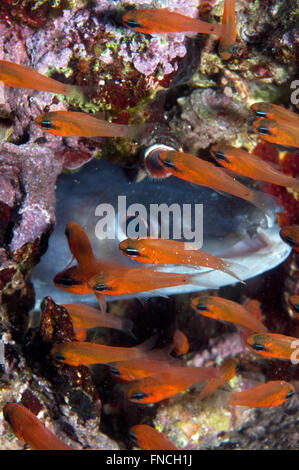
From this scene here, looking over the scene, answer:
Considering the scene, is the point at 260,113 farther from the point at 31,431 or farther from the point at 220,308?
the point at 31,431

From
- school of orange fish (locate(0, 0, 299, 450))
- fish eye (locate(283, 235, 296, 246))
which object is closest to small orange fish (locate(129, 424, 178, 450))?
school of orange fish (locate(0, 0, 299, 450))

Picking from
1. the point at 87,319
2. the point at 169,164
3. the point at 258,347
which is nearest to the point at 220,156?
the point at 169,164

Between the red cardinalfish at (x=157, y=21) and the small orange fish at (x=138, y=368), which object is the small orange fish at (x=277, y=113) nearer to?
the red cardinalfish at (x=157, y=21)

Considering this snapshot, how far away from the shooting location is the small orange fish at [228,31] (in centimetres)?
269

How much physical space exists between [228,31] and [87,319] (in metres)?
2.60

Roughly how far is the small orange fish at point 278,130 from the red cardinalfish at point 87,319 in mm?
1980

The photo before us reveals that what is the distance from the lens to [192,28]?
101 inches

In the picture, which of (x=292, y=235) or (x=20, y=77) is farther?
(x=292, y=235)

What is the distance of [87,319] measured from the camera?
3082 millimetres

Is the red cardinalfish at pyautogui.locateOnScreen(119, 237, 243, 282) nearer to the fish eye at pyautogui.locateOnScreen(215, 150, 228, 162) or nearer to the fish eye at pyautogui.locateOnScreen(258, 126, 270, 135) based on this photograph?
the fish eye at pyautogui.locateOnScreen(215, 150, 228, 162)

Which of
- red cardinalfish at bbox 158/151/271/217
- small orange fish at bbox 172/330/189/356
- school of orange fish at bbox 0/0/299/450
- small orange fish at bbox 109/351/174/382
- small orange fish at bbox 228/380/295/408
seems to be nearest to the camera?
school of orange fish at bbox 0/0/299/450

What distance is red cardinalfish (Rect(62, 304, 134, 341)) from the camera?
3.03 meters

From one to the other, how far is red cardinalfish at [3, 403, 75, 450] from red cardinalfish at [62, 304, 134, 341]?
2.62 feet
